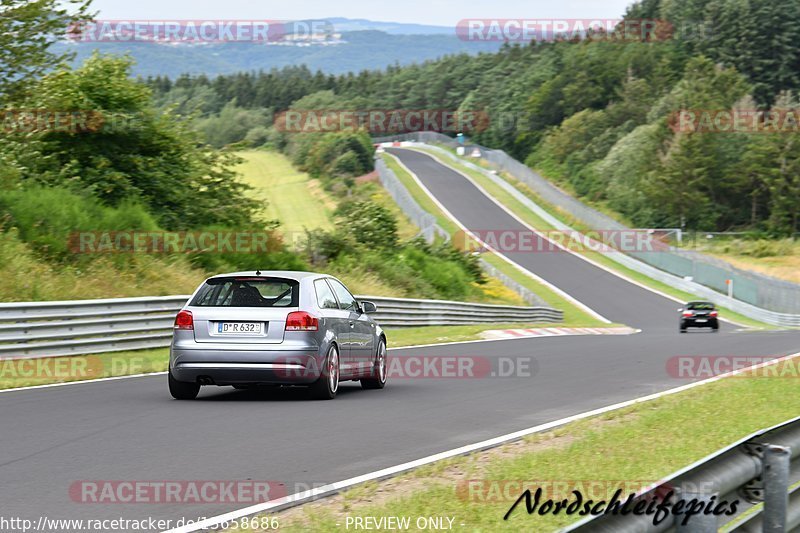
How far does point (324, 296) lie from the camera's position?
47.0 ft

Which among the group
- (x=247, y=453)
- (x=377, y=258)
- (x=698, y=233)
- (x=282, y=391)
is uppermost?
(x=247, y=453)

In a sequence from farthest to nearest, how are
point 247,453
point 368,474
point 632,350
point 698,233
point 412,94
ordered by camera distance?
point 412,94 < point 698,233 < point 632,350 < point 247,453 < point 368,474

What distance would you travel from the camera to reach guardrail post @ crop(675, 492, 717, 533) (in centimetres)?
452

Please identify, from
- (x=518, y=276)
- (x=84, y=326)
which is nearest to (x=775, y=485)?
(x=84, y=326)

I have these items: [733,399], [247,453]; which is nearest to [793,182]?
[733,399]

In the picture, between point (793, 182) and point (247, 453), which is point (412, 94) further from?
point (247, 453)

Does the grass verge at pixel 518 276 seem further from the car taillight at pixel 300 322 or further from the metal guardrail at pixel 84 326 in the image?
the car taillight at pixel 300 322

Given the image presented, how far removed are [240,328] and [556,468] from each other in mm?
5453

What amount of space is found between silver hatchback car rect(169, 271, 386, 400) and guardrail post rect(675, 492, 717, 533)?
354 inches

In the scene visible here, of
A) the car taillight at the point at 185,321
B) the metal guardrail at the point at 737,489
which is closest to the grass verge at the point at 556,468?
the metal guardrail at the point at 737,489

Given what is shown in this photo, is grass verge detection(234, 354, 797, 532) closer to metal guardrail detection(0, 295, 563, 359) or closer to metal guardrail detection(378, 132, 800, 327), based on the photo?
metal guardrail detection(0, 295, 563, 359)

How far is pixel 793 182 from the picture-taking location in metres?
94.0

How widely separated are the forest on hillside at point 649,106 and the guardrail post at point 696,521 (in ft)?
296

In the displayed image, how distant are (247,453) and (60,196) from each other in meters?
19.8
